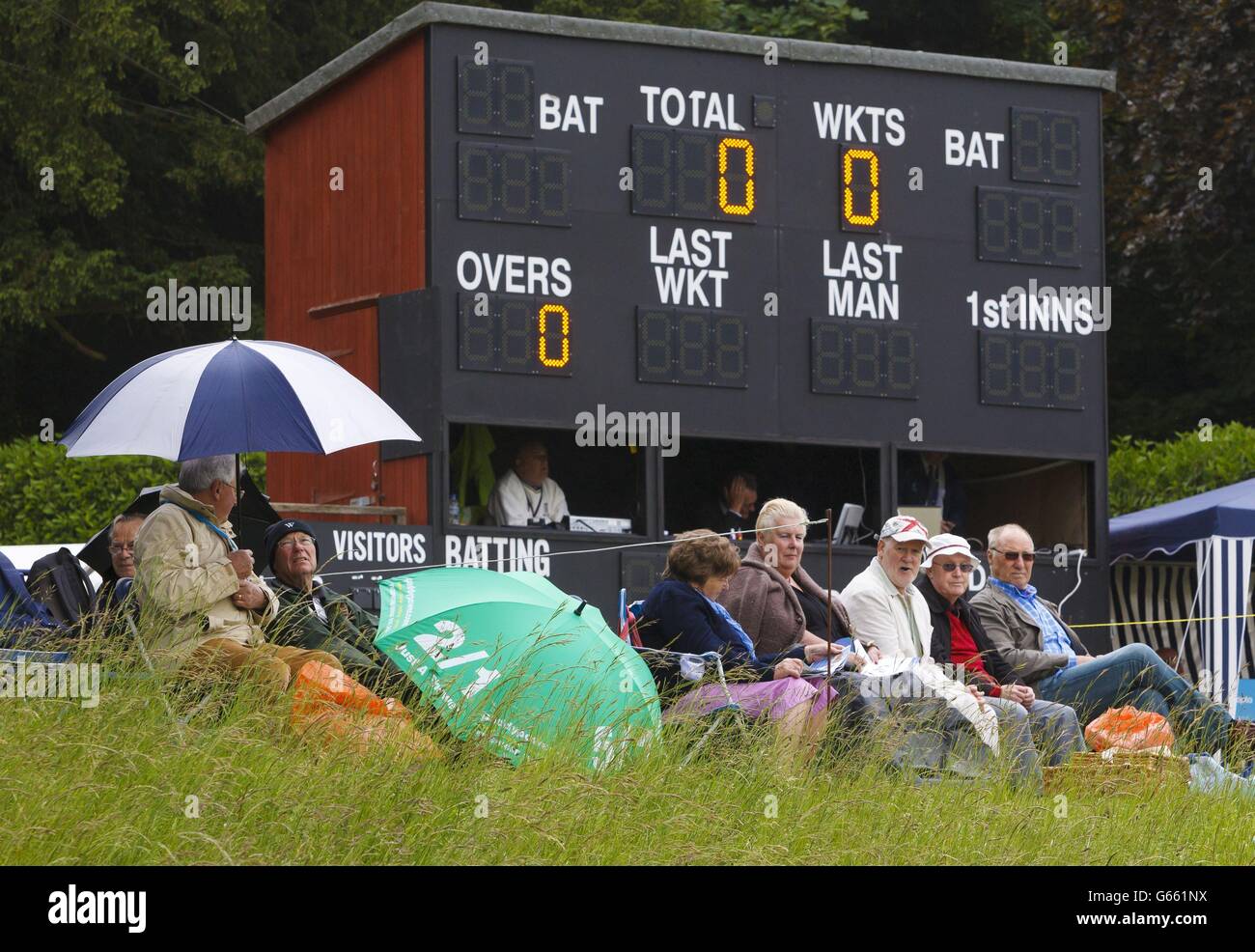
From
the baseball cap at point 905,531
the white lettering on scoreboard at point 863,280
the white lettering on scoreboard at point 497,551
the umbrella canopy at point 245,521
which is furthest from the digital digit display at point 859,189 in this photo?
the umbrella canopy at point 245,521

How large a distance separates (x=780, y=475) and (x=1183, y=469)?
4.25m

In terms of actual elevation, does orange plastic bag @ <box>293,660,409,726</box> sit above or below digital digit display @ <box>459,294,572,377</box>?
below

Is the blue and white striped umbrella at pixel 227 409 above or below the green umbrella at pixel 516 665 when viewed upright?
above

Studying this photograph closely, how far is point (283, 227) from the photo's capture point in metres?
15.6

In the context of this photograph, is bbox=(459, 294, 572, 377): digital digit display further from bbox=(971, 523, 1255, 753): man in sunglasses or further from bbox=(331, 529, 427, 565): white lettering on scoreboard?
bbox=(971, 523, 1255, 753): man in sunglasses

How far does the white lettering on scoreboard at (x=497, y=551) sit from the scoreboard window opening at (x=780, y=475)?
2.38m

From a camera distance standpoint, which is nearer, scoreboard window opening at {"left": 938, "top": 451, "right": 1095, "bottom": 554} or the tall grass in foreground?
the tall grass in foreground

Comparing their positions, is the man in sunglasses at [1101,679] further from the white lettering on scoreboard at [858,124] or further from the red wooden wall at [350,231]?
the white lettering on scoreboard at [858,124]

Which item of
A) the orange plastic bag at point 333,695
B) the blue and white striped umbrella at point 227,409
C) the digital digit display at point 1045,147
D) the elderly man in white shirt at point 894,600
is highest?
the digital digit display at point 1045,147

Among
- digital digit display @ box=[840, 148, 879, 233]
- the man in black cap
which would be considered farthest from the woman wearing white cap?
digital digit display @ box=[840, 148, 879, 233]

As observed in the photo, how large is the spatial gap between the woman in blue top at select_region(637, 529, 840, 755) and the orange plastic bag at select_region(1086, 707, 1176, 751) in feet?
4.50

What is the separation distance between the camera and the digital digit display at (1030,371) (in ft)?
49.5

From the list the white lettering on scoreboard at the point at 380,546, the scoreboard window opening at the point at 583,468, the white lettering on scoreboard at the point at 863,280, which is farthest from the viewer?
the scoreboard window opening at the point at 583,468

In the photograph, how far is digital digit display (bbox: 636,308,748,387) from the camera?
1412 cm
